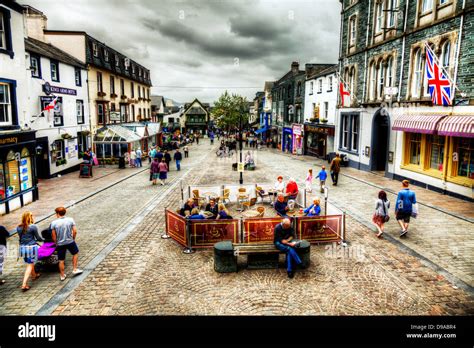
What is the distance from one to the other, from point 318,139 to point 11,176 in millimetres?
27744

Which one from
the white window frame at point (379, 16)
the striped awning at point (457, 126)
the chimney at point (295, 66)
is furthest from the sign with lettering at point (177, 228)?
the chimney at point (295, 66)

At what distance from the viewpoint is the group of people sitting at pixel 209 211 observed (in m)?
9.82

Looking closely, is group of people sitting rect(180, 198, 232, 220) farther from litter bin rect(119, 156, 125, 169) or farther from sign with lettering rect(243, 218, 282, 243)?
litter bin rect(119, 156, 125, 169)

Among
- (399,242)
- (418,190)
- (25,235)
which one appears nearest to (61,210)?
(25,235)

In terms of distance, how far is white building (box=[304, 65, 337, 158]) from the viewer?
31.1m

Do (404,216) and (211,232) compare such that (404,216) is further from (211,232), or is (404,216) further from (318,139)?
(318,139)

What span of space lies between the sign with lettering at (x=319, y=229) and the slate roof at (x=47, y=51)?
62.7 ft

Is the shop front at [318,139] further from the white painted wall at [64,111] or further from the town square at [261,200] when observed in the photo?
the white painted wall at [64,111]

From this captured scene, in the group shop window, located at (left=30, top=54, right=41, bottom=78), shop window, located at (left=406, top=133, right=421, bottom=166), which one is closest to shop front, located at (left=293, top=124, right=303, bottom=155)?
shop window, located at (left=406, top=133, right=421, bottom=166)

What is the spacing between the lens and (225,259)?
25.7 feet

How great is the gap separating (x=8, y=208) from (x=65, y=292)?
8597 millimetres

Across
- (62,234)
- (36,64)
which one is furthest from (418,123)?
(36,64)

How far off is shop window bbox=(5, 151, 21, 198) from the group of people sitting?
26.1ft
